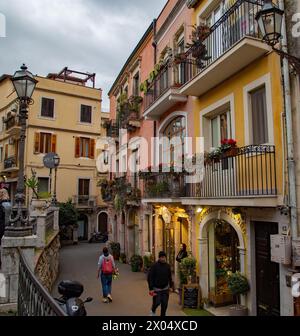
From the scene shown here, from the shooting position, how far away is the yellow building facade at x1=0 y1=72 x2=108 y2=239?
28922mm

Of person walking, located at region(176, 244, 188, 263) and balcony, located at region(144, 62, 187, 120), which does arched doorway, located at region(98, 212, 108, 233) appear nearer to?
balcony, located at region(144, 62, 187, 120)

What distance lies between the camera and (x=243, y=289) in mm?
8062

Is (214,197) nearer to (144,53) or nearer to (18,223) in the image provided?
(18,223)

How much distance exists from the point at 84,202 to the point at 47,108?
366 inches

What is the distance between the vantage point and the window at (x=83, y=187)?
31688 millimetres

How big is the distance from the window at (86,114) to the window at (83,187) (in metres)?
5.71

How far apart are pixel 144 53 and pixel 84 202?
18006 mm

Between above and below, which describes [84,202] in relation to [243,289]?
above

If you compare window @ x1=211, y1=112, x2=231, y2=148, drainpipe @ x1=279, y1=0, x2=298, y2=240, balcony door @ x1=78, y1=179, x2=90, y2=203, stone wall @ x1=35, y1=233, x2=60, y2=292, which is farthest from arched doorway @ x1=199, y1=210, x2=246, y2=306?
balcony door @ x1=78, y1=179, x2=90, y2=203

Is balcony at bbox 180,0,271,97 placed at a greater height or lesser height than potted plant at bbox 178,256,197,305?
greater

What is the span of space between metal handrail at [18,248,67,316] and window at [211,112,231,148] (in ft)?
21.7

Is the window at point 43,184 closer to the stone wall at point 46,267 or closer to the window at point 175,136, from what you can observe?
the stone wall at point 46,267

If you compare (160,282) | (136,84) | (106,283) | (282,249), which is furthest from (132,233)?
(282,249)
